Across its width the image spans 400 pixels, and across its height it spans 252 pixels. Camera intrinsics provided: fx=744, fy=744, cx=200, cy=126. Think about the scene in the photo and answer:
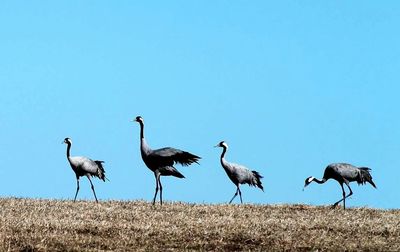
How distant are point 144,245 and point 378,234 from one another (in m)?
5.64

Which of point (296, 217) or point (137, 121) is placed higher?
point (137, 121)

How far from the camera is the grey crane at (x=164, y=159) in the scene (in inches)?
931

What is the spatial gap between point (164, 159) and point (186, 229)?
7.70 m

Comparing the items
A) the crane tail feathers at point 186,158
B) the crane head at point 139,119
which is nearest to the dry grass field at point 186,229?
the crane tail feathers at point 186,158

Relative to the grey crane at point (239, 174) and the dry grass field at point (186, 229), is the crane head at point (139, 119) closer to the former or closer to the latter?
the grey crane at point (239, 174)

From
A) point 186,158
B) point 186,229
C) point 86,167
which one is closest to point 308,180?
point 186,158

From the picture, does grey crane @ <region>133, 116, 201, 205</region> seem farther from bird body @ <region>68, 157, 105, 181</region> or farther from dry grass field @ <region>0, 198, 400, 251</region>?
bird body @ <region>68, 157, 105, 181</region>

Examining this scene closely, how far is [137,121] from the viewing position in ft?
84.8

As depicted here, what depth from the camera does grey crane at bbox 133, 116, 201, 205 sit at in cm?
2364

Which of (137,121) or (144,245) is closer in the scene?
(144,245)

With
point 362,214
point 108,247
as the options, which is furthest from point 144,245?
point 362,214

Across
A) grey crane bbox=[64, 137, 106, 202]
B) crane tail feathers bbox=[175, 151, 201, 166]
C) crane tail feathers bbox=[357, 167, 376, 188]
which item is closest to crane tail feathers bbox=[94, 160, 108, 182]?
grey crane bbox=[64, 137, 106, 202]

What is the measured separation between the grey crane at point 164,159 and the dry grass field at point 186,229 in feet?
7.58

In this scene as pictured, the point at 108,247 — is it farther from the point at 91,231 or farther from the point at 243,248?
the point at 243,248
